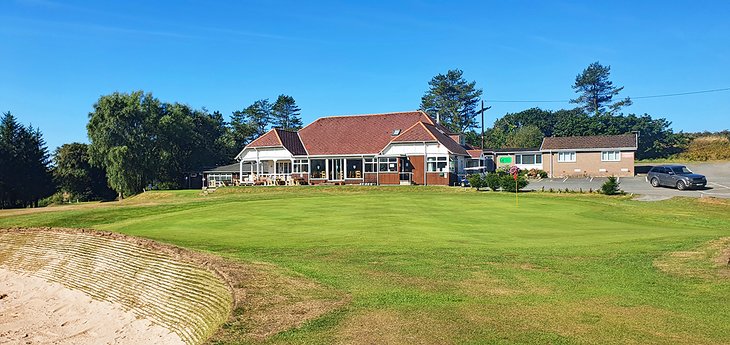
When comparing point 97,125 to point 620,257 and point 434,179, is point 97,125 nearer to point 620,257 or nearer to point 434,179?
point 434,179

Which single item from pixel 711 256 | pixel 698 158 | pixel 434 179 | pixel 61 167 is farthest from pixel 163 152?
pixel 698 158

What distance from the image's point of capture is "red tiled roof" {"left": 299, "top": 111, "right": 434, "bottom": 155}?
51500 millimetres

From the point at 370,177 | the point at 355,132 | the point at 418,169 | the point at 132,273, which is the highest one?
the point at 355,132

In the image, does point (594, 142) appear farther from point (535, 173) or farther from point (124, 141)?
point (124, 141)

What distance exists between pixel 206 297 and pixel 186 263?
5.97 ft

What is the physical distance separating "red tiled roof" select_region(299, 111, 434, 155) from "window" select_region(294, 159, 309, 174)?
3.80 feet

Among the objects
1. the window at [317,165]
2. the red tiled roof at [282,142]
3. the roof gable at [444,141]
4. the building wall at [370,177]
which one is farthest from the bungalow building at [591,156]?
the red tiled roof at [282,142]

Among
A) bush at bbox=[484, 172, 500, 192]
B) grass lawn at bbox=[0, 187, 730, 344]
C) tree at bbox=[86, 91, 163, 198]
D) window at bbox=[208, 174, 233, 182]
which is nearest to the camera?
grass lawn at bbox=[0, 187, 730, 344]

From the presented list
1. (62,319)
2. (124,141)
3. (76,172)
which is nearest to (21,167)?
(76,172)

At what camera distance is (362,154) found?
4969 centimetres

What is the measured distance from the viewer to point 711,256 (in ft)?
34.2

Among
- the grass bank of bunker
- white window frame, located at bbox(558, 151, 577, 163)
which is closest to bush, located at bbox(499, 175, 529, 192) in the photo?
white window frame, located at bbox(558, 151, 577, 163)

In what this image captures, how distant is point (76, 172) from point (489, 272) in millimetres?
62719

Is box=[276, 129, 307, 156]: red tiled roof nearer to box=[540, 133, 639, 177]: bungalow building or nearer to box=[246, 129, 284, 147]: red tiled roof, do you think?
box=[246, 129, 284, 147]: red tiled roof
